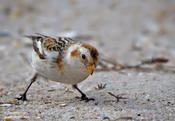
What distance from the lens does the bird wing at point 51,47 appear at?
601 centimetres

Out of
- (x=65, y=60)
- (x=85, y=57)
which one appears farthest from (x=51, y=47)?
(x=85, y=57)

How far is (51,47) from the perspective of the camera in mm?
6125

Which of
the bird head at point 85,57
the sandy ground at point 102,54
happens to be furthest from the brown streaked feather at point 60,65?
the sandy ground at point 102,54

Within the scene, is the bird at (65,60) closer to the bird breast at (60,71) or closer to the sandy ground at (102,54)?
the bird breast at (60,71)

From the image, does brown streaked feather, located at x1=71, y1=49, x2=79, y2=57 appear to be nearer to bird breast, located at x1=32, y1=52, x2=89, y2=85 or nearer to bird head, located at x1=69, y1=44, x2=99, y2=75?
bird head, located at x1=69, y1=44, x2=99, y2=75

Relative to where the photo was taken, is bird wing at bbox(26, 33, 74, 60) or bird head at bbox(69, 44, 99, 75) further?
bird wing at bbox(26, 33, 74, 60)

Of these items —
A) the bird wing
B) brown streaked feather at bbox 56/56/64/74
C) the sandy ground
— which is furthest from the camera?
the bird wing

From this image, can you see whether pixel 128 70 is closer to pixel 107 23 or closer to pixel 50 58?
pixel 50 58

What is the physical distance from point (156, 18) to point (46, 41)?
579cm

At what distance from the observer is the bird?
582 cm

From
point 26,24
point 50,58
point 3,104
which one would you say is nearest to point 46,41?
point 50,58

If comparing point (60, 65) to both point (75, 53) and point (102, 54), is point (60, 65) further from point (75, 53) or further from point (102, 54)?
point (102, 54)

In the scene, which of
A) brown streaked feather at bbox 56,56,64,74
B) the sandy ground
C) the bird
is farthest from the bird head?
the sandy ground

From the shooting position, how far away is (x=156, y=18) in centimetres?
1181
